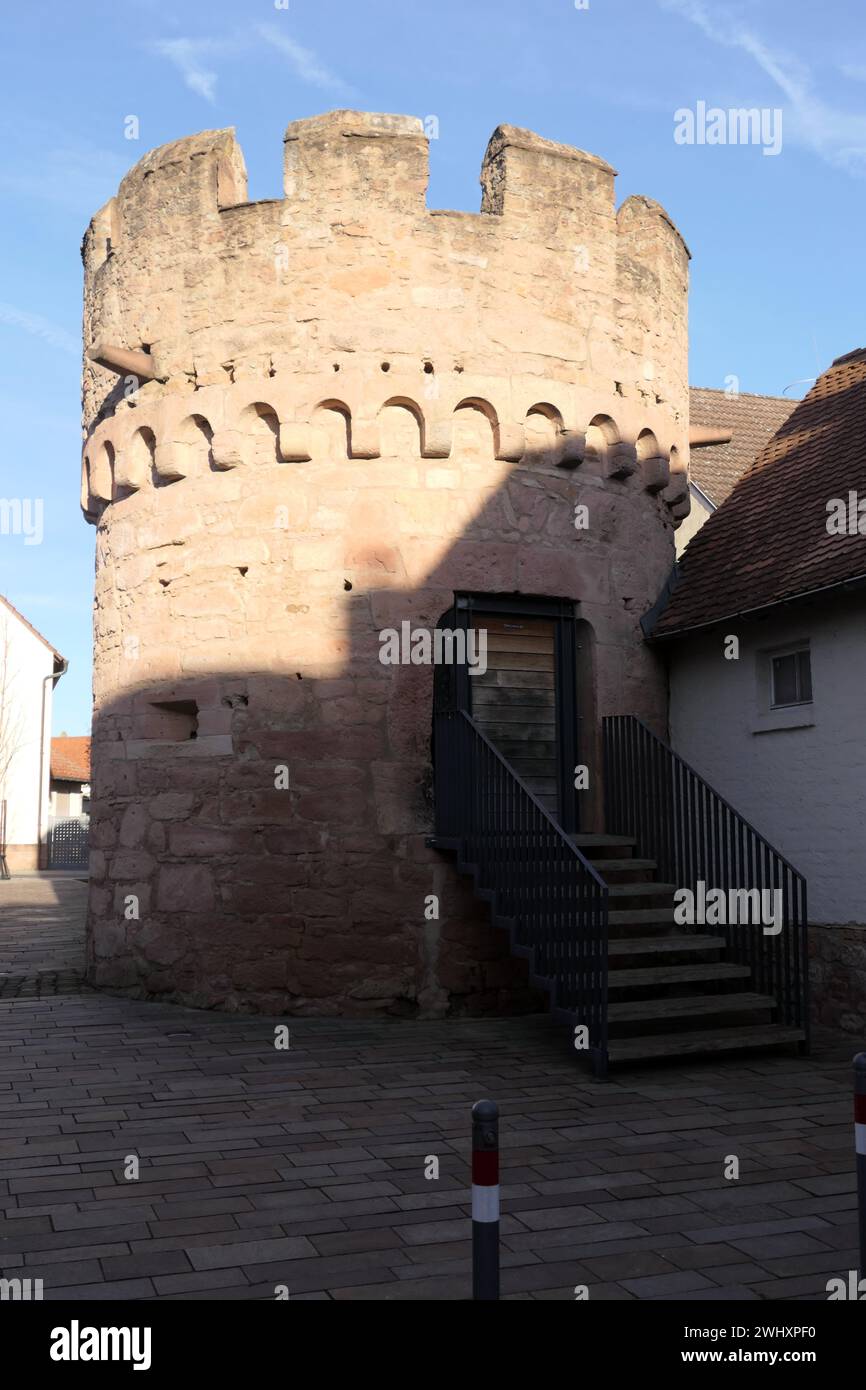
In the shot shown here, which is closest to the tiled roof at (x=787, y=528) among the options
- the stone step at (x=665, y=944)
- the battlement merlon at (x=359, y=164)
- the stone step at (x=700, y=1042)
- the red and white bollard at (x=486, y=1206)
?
the stone step at (x=665, y=944)

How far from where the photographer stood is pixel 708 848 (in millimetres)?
8828

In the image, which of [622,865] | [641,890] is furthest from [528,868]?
[622,865]

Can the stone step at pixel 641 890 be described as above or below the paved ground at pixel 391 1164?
above

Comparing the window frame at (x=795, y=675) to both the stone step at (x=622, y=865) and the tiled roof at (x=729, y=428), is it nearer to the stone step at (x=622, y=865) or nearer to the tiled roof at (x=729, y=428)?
the stone step at (x=622, y=865)

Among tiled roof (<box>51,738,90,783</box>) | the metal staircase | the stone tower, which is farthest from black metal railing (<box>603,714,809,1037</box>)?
tiled roof (<box>51,738,90,783</box>)

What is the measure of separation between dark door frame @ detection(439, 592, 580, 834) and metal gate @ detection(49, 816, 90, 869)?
33.3 meters

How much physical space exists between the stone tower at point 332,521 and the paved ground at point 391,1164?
2.82 ft

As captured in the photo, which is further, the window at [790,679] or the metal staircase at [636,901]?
the window at [790,679]

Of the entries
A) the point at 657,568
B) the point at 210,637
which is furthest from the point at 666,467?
the point at 210,637

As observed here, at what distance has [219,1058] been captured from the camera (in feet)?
26.0

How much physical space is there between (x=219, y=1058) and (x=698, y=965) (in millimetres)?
3150

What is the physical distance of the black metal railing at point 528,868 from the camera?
25.0 ft

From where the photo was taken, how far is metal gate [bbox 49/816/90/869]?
41844mm

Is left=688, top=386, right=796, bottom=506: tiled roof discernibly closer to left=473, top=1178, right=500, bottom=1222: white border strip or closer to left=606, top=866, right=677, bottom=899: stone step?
left=606, top=866, right=677, bottom=899: stone step
